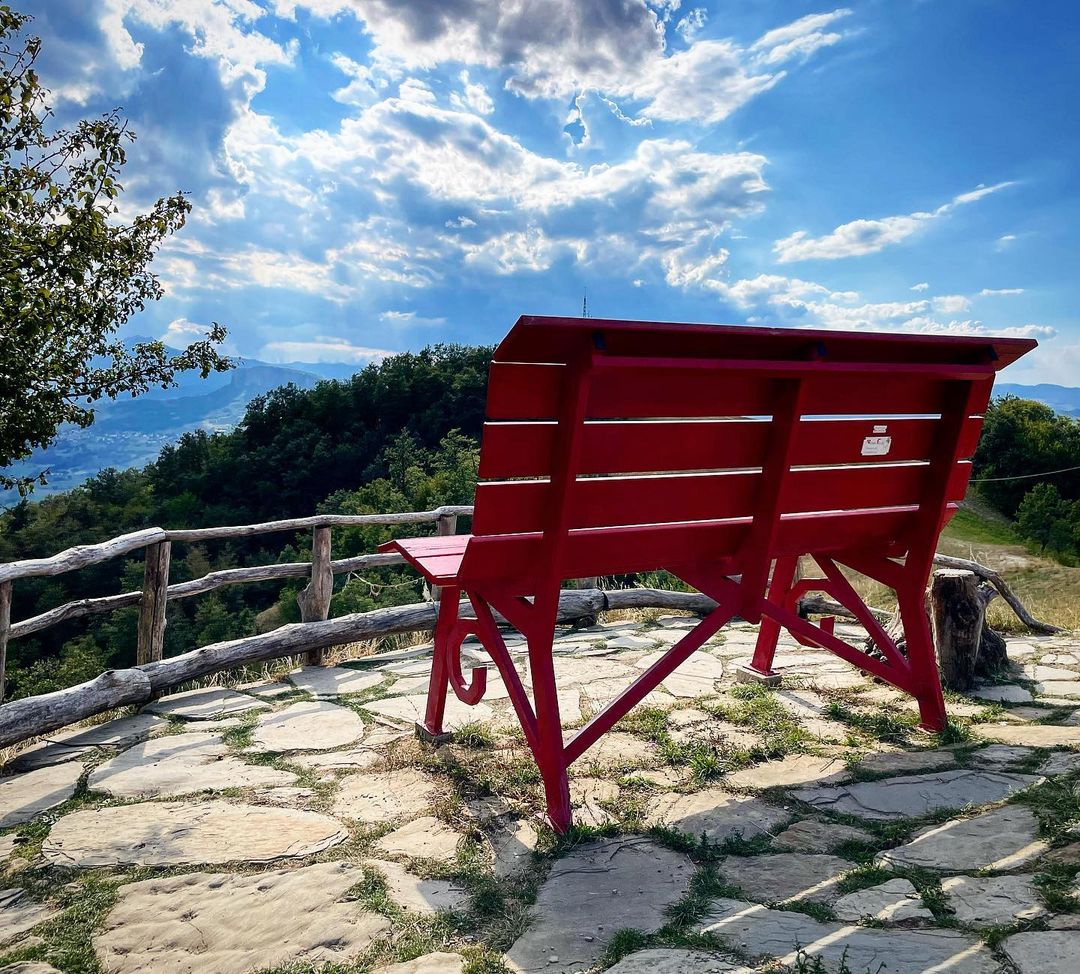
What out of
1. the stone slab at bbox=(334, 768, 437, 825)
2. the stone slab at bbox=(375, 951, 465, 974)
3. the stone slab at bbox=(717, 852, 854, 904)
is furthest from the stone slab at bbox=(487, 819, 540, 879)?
the stone slab at bbox=(717, 852, 854, 904)

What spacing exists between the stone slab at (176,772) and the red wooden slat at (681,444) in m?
1.68

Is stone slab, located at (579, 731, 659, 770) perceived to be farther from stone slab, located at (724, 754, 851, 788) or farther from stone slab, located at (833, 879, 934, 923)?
stone slab, located at (833, 879, 934, 923)

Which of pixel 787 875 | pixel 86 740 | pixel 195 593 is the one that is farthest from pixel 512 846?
pixel 195 593

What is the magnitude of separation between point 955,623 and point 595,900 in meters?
2.68

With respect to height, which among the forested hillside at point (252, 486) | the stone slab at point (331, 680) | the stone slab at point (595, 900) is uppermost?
the stone slab at point (595, 900)

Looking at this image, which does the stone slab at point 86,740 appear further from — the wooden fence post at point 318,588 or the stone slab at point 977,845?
the stone slab at point 977,845

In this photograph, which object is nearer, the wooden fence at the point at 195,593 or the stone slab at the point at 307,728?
the stone slab at the point at 307,728

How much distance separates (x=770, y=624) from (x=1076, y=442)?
30579 mm

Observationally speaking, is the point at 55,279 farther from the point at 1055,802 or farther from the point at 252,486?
the point at 252,486

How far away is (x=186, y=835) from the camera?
2.66 m

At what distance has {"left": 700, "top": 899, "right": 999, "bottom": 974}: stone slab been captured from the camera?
1724 mm

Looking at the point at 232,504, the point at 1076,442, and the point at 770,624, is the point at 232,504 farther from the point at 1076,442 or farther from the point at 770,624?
the point at 770,624

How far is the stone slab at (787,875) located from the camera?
2.12 metres

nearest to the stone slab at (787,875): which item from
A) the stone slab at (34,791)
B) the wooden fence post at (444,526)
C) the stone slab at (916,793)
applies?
the stone slab at (916,793)
